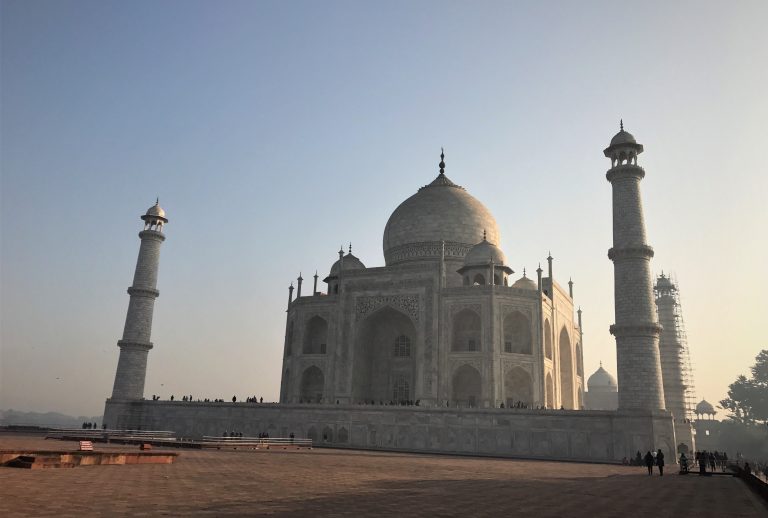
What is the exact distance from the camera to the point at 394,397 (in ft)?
110

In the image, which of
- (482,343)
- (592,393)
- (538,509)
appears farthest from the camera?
(592,393)

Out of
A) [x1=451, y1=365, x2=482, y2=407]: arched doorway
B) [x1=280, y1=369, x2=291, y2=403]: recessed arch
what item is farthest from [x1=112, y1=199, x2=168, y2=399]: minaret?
[x1=451, y1=365, x2=482, y2=407]: arched doorway

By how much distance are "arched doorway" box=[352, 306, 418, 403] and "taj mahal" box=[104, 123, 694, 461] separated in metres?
0.08

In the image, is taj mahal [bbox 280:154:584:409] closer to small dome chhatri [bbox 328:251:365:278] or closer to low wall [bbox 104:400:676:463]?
small dome chhatri [bbox 328:251:365:278]

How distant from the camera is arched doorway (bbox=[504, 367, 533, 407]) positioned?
99.9ft

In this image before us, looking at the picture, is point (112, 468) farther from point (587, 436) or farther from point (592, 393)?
point (592, 393)

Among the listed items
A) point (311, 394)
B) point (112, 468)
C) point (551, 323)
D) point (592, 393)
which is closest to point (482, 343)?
point (551, 323)

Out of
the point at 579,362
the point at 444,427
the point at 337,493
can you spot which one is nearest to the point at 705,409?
the point at 579,362

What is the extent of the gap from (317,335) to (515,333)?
1132 centimetres

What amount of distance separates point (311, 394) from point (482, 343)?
10601 millimetres

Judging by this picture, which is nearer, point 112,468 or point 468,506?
point 468,506

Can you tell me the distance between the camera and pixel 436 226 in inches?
1516

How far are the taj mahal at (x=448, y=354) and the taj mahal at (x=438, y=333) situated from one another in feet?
0.23

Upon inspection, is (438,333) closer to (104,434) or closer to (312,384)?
(312,384)
